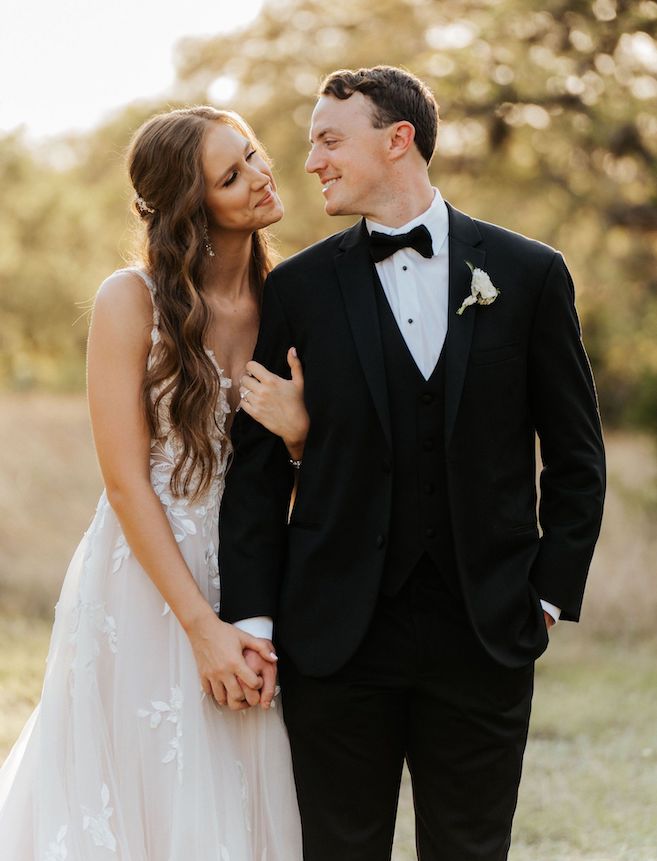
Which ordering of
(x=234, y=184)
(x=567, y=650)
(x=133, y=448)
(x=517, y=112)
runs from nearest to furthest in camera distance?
1. (x=133, y=448)
2. (x=234, y=184)
3. (x=567, y=650)
4. (x=517, y=112)

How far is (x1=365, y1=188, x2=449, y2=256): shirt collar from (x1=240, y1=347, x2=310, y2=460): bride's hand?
35cm

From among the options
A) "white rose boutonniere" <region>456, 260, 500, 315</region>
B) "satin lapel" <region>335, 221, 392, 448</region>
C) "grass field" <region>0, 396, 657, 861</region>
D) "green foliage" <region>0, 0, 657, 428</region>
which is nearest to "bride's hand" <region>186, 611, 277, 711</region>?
"satin lapel" <region>335, 221, 392, 448</region>

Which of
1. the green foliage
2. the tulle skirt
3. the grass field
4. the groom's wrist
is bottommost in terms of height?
the grass field

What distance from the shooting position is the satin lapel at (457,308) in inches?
94.8

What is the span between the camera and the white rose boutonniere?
7.99ft

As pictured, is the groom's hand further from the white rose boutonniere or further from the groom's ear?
the groom's ear

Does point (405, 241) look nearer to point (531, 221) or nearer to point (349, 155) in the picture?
point (349, 155)

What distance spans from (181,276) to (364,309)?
1.66 ft

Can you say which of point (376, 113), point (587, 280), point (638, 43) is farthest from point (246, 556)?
point (587, 280)

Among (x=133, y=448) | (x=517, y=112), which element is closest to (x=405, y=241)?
(x=133, y=448)

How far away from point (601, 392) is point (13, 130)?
812 centimetres

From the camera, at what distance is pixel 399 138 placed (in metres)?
2.54

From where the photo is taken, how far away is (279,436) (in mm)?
2572

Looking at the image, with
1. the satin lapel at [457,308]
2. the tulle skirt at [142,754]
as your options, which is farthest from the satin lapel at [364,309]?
the tulle skirt at [142,754]
